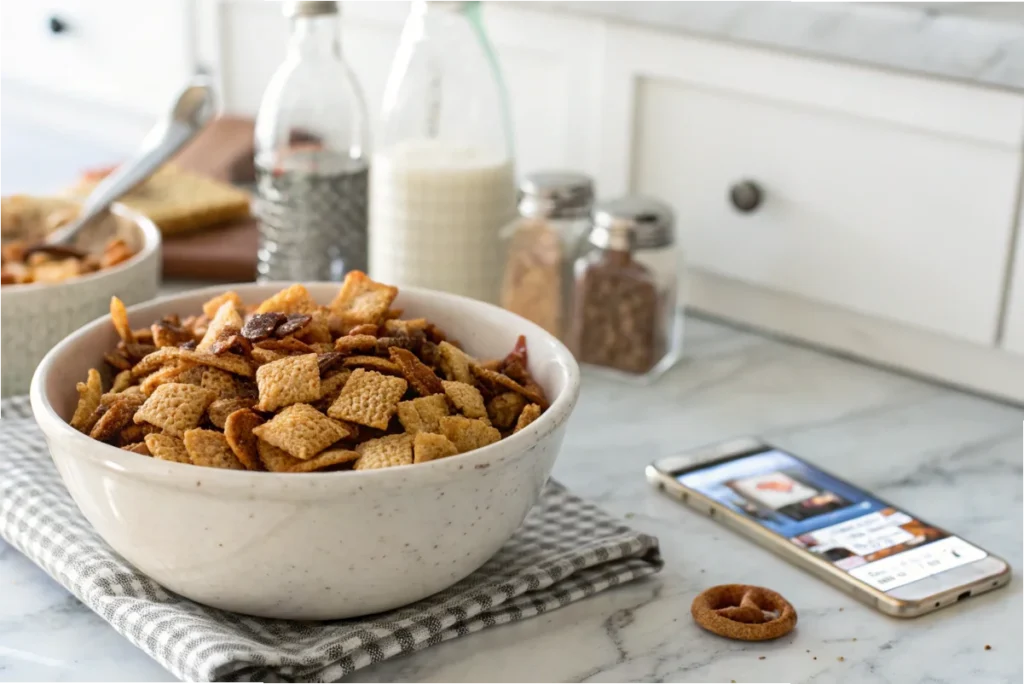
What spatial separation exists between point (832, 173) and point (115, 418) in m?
0.82

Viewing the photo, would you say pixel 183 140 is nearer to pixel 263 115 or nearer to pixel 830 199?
pixel 263 115

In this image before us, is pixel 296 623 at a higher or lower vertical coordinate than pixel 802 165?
lower

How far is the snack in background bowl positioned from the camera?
78 cm

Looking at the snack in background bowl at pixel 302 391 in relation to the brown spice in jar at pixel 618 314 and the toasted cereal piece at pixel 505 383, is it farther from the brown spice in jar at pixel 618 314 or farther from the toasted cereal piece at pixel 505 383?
the brown spice in jar at pixel 618 314

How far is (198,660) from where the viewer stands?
74 cm

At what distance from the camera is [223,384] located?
0.84 meters

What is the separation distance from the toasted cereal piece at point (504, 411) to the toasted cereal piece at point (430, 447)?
88 mm

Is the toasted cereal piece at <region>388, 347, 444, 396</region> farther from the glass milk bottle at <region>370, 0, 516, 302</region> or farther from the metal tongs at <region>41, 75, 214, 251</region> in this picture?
the metal tongs at <region>41, 75, 214, 251</region>

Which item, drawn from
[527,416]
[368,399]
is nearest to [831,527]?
[527,416]

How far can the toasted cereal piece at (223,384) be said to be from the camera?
2.74 feet

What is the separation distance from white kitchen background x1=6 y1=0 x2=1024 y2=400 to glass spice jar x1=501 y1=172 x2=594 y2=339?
196 mm

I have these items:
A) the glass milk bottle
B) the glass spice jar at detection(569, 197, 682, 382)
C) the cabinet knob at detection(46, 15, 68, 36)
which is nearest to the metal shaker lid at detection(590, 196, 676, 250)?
the glass spice jar at detection(569, 197, 682, 382)

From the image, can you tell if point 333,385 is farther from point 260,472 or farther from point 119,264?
point 119,264

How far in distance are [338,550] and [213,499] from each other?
0.08 metres
